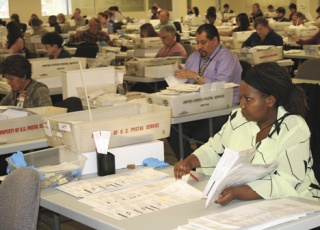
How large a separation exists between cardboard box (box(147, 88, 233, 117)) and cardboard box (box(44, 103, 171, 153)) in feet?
3.47

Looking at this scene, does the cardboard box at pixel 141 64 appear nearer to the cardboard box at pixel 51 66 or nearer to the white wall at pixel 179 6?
the cardboard box at pixel 51 66

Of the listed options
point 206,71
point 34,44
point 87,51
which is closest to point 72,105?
point 206,71

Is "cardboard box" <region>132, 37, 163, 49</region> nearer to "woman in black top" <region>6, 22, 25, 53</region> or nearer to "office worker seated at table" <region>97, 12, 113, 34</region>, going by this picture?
"woman in black top" <region>6, 22, 25, 53</region>

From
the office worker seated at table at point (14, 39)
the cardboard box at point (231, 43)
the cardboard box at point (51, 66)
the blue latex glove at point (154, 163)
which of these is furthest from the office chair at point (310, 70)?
the office worker seated at table at point (14, 39)

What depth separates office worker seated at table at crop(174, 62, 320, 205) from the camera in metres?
2.38

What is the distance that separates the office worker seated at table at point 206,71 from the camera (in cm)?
482

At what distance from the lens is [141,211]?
2273mm

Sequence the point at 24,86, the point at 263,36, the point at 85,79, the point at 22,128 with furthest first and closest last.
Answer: the point at 263,36 → the point at 85,79 → the point at 24,86 → the point at 22,128

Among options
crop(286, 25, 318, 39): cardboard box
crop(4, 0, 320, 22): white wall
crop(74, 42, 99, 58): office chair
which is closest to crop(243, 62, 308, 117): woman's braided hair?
crop(74, 42, 99, 58): office chair

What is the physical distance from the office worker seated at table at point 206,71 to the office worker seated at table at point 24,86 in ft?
3.22

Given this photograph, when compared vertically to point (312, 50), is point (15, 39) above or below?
above

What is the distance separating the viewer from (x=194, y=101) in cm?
437

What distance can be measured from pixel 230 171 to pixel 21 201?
67 centimetres

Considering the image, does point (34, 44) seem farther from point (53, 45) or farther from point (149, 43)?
point (53, 45)
